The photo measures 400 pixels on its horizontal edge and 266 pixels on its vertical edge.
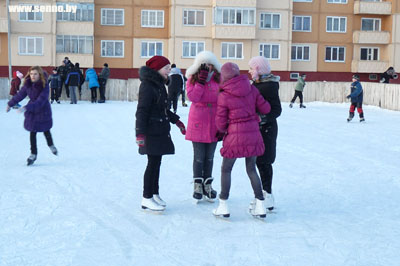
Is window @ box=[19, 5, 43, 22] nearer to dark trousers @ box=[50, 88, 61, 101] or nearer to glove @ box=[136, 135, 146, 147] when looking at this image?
dark trousers @ box=[50, 88, 61, 101]

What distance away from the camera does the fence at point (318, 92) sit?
25953 millimetres

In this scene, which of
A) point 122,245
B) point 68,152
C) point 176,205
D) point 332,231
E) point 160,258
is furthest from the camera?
point 68,152

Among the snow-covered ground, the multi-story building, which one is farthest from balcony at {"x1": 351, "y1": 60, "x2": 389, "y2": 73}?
the snow-covered ground

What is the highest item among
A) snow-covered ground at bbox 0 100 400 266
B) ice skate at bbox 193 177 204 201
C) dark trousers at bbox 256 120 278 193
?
dark trousers at bbox 256 120 278 193

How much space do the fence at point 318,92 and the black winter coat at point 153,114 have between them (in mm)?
20081

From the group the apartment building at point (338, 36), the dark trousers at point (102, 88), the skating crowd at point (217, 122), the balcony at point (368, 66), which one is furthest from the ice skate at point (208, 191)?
the balcony at point (368, 66)

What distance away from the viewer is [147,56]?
41688mm

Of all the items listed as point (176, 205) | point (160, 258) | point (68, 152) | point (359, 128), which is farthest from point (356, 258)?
point (359, 128)

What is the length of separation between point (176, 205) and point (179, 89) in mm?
13106

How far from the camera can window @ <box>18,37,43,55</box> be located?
39.5 metres

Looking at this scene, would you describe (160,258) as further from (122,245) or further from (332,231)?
(332,231)

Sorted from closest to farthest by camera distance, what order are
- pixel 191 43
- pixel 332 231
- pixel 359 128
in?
pixel 332 231 → pixel 359 128 → pixel 191 43

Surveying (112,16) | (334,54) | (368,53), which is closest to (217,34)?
(112,16)

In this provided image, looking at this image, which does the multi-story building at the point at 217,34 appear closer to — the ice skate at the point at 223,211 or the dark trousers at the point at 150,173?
the dark trousers at the point at 150,173
